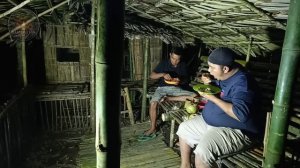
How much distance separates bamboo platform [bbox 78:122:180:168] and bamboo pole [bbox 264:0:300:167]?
11.3 ft

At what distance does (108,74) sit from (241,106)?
9.32 feet

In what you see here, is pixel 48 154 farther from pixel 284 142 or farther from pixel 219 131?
pixel 284 142

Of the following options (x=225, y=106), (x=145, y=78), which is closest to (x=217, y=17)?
(x=225, y=106)

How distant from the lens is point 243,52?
6.95 metres

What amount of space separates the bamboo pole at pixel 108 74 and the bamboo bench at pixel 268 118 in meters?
2.23

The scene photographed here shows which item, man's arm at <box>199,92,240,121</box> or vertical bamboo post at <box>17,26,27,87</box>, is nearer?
man's arm at <box>199,92,240,121</box>

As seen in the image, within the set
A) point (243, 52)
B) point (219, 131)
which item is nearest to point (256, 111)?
point (219, 131)

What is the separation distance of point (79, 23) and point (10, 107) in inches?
139

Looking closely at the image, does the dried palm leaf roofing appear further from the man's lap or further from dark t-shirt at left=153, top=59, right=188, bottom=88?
the man's lap

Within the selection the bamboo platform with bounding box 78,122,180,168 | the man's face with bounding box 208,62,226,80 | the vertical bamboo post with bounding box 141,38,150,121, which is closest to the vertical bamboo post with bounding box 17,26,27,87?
the bamboo platform with bounding box 78,122,180,168

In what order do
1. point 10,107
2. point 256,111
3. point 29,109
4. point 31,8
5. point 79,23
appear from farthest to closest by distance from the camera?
point 79,23 → point 29,109 → point 31,8 → point 10,107 → point 256,111

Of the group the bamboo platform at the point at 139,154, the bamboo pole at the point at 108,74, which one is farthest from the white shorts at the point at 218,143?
the bamboo pole at the point at 108,74

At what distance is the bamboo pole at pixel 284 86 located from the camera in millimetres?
1929

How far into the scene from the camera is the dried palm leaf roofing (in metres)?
3.71
